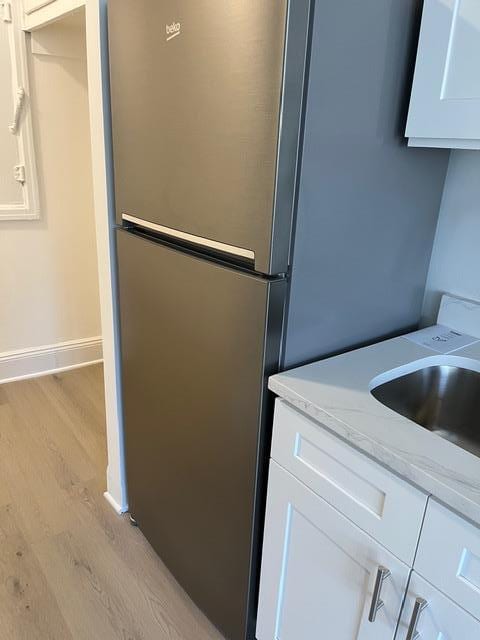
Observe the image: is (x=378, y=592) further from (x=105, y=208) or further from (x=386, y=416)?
(x=105, y=208)

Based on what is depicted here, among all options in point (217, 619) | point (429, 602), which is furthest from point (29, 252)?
point (429, 602)

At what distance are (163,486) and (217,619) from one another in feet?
1.35

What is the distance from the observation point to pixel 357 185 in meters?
1.12

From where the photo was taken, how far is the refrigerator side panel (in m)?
0.98

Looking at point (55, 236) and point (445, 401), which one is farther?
point (55, 236)

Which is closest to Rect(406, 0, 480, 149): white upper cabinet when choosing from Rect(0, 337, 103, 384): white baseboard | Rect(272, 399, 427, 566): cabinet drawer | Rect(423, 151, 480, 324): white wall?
Rect(423, 151, 480, 324): white wall

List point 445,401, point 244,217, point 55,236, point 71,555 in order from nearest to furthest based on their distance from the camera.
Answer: point 244,217
point 445,401
point 71,555
point 55,236

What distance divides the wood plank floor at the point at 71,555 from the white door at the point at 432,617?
32.8 inches

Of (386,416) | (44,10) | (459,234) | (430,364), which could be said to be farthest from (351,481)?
(44,10)

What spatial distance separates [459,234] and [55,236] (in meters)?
2.27

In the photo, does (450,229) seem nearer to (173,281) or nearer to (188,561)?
(173,281)

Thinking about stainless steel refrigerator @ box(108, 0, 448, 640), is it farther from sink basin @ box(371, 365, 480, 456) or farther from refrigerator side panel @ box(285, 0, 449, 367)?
sink basin @ box(371, 365, 480, 456)

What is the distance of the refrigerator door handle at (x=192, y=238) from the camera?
1.08 meters

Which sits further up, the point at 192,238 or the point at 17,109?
the point at 17,109
